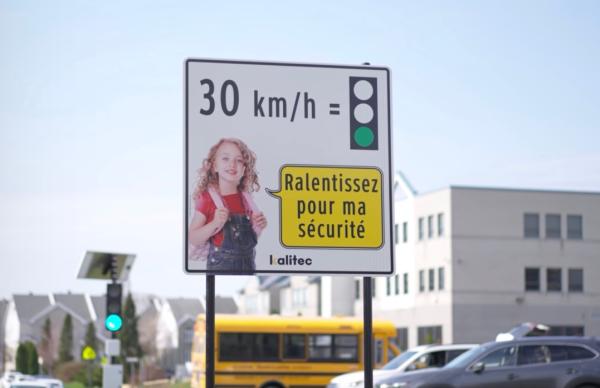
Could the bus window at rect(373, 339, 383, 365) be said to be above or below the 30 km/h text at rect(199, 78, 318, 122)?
below

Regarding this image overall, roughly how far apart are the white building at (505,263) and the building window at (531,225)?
64 millimetres

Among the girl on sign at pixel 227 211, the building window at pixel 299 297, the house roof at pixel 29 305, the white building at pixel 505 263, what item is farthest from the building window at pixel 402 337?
the girl on sign at pixel 227 211

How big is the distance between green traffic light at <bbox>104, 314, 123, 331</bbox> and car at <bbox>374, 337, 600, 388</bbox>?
580 cm

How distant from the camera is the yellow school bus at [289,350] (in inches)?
1390

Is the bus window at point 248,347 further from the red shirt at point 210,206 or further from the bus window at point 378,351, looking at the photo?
the red shirt at point 210,206

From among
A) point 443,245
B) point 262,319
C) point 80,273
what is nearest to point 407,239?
point 443,245

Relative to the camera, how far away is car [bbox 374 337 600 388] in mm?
21438

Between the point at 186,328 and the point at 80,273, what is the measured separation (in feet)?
366

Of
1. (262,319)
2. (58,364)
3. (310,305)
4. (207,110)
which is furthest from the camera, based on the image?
(58,364)

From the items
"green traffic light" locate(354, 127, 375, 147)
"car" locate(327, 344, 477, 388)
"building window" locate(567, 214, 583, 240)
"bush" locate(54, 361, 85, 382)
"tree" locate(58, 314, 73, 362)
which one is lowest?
"bush" locate(54, 361, 85, 382)

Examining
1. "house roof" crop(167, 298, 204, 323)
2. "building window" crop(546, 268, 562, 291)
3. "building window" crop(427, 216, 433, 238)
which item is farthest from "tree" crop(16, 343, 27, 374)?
"building window" crop(546, 268, 562, 291)

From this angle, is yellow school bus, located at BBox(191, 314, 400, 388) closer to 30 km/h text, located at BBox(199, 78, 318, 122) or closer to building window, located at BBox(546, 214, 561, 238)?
30 km/h text, located at BBox(199, 78, 318, 122)

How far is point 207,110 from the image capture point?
7.23m

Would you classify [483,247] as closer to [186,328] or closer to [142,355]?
[142,355]
